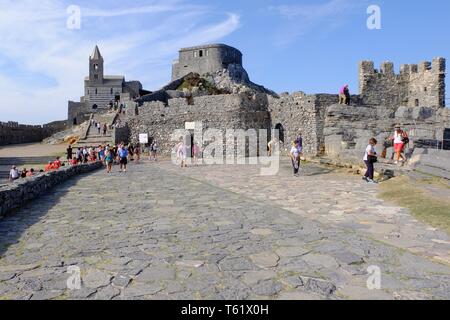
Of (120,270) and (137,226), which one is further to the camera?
(137,226)

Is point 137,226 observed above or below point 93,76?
below

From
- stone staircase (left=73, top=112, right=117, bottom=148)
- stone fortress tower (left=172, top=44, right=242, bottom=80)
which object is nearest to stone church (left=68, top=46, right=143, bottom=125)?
stone fortress tower (left=172, top=44, right=242, bottom=80)

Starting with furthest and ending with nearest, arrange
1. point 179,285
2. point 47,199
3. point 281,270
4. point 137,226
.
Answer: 1. point 47,199
2. point 137,226
3. point 281,270
4. point 179,285

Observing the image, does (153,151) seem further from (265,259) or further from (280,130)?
(265,259)

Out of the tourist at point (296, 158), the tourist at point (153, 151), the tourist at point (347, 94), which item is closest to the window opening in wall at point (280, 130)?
the tourist at point (347, 94)

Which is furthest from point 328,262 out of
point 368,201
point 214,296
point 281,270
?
point 368,201

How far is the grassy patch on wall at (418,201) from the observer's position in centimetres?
786

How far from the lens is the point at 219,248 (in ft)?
20.3

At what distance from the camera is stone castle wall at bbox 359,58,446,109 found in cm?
3050

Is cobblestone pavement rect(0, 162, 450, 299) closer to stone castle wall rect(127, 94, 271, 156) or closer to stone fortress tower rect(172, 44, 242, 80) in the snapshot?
stone castle wall rect(127, 94, 271, 156)
